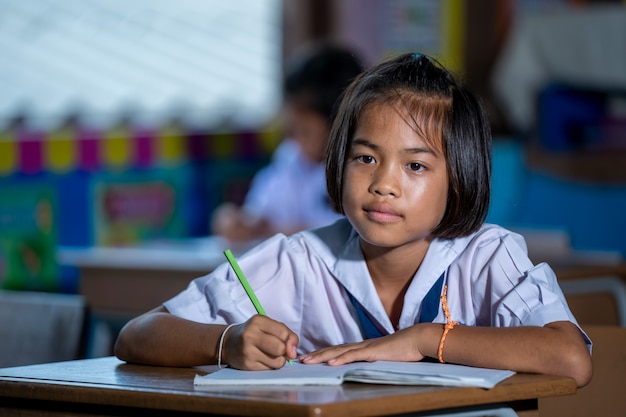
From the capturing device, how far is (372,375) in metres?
1.38

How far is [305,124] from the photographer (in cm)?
365

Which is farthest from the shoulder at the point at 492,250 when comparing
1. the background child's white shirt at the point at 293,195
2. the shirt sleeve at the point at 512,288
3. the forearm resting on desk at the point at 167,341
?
the background child's white shirt at the point at 293,195

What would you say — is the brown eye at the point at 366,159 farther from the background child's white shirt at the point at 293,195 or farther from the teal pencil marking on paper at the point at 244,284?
the background child's white shirt at the point at 293,195

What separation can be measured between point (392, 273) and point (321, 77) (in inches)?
74.8

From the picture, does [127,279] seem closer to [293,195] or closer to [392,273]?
[293,195]

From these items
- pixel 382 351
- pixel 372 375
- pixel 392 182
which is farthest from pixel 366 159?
pixel 372 375

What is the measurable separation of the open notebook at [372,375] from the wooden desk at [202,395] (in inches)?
0.6

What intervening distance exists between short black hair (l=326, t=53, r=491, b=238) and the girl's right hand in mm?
320

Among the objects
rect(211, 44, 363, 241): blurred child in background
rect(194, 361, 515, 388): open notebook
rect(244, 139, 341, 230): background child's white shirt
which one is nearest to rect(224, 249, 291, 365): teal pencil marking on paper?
rect(194, 361, 515, 388): open notebook

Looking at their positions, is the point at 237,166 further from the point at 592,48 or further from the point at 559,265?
the point at 559,265

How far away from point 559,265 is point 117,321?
45.9 inches

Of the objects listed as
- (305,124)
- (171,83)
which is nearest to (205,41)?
(171,83)

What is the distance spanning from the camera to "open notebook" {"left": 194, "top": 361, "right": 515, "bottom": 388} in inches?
53.4

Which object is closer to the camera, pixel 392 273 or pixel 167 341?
pixel 167 341
